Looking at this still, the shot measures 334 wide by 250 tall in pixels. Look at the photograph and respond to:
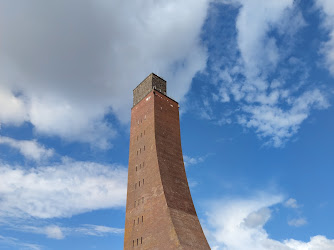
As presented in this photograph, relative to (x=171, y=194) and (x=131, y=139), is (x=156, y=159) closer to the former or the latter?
(x=171, y=194)

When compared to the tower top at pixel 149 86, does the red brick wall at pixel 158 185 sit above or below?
below

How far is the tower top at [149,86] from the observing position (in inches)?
1033

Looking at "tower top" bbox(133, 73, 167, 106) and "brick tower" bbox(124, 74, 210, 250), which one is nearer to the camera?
"brick tower" bbox(124, 74, 210, 250)

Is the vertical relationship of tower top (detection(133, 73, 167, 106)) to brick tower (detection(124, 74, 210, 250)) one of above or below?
above

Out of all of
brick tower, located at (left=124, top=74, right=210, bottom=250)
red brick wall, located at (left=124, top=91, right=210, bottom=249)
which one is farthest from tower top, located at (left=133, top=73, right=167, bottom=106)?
red brick wall, located at (left=124, top=91, right=210, bottom=249)

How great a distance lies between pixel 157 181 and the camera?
21.0 metres

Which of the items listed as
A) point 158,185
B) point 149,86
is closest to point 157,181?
point 158,185

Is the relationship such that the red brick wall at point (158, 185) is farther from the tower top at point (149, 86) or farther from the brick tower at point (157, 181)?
the tower top at point (149, 86)

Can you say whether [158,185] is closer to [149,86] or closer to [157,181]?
[157,181]

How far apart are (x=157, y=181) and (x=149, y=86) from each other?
8.70 meters

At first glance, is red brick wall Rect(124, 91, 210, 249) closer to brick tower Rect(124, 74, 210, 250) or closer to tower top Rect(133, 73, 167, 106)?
brick tower Rect(124, 74, 210, 250)

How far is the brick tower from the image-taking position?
63.0 ft

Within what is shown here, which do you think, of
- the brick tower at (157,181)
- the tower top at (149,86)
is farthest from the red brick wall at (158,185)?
the tower top at (149,86)

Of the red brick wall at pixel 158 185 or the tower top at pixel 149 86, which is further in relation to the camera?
the tower top at pixel 149 86
